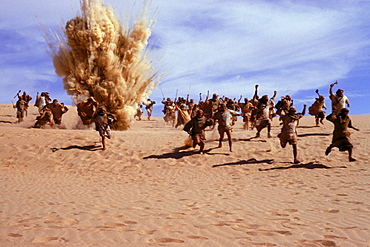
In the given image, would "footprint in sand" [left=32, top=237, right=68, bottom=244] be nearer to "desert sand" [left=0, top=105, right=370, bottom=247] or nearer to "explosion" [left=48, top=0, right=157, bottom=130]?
"desert sand" [left=0, top=105, right=370, bottom=247]

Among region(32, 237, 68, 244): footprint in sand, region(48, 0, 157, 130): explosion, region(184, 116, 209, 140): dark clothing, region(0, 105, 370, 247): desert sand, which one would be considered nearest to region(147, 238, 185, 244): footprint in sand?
region(0, 105, 370, 247): desert sand

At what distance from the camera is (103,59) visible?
17516 millimetres

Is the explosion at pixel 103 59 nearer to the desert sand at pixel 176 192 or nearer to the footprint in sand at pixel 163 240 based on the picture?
the desert sand at pixel 176 192

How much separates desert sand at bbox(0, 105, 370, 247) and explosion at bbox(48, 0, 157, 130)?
176 inches

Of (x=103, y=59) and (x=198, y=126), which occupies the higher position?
(x=103, y=59)

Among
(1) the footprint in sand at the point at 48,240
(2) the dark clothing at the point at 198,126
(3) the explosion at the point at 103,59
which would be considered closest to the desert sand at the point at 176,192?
(1) the footprint in sand at the point at 48,240

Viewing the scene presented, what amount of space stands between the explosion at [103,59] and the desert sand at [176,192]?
4473 millimetres

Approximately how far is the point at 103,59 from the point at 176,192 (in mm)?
12616

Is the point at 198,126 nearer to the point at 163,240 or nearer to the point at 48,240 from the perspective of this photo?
the point at 163,240

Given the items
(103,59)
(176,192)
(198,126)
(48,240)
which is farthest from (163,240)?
(103,59)

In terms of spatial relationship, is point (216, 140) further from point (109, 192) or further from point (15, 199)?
point (15, 199)

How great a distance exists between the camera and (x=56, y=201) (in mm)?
5703

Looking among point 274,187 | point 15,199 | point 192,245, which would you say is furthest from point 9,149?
point 192,245

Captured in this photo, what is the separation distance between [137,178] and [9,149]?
5.78 meters
